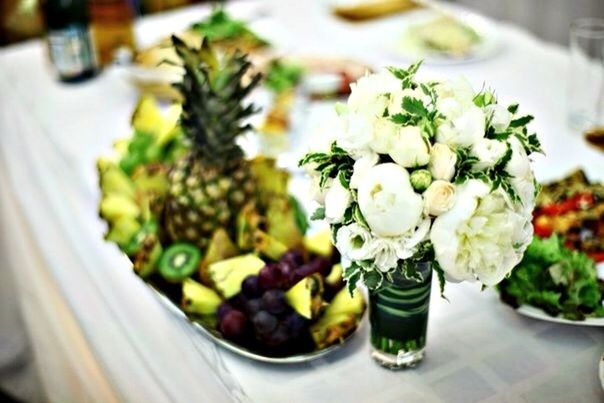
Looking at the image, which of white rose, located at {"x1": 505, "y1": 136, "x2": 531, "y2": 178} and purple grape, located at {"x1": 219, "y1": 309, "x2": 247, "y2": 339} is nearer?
white rose, located at {"x1": 505, "y1": 136, "x2": 531, "y2": 178}

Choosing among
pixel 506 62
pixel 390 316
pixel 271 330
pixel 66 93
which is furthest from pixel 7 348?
pixel 506 62

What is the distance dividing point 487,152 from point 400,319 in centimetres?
22

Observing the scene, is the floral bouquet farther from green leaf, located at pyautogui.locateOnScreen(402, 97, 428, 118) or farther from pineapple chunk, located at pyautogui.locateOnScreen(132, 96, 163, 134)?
pineapple chunk, located at pyautogui.locateOnScreen(132, 96, 163, 134)

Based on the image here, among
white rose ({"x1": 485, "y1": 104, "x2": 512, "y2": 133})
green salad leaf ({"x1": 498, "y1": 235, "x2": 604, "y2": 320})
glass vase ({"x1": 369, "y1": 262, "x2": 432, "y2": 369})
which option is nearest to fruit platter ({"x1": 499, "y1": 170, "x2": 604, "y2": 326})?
green salad leaf ({"x1": 498, "y1": 235, "x2": 604, "y2": 320})

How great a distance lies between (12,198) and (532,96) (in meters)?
1.08

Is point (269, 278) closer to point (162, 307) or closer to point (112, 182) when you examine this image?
point (162, 307)

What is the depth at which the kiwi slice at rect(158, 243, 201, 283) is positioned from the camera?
96 centimetres

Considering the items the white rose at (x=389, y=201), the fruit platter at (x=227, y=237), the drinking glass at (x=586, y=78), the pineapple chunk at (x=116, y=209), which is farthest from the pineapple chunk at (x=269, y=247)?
the drinking glass at (x=586, y=78)

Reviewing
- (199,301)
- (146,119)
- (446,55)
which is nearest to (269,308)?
(199,301)

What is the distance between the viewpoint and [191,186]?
3.28ft

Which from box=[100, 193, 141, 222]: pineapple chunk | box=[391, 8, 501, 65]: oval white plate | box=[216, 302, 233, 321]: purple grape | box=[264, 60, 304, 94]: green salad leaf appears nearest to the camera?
box=[216, 302, 233, 321]: purple grape

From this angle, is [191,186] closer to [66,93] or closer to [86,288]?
[86,288]

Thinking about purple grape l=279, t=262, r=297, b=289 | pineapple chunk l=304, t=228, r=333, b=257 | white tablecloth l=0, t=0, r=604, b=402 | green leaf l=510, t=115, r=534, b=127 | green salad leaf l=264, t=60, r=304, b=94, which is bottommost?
white tablecloth l=0, t=0, r=604, b=402

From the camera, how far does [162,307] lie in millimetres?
976
